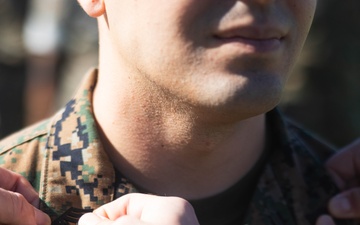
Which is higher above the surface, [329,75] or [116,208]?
[116,208]

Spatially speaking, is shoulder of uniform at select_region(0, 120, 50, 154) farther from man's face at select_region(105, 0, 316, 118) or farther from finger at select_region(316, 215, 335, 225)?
finger at select_region(316, 215, 335, 225)

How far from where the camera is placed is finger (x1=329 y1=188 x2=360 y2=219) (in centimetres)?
306

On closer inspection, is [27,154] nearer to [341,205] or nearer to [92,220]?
[92,220]

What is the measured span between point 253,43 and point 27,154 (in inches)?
35.1

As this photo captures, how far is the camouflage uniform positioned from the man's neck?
0.07 m

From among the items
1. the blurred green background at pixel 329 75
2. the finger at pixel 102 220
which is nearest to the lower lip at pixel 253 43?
the finger at pixel 102 220

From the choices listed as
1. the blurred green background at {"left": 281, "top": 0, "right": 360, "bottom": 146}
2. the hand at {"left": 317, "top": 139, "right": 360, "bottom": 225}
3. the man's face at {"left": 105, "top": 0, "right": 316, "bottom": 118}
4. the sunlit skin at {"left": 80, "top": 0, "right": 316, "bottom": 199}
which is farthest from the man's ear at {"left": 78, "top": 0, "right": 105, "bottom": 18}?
the blurred green background at {"left": 281, "top": 0, "right": 360, "bottom": 146}

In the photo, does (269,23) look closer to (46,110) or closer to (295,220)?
(295,220)

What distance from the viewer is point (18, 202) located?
2.59m

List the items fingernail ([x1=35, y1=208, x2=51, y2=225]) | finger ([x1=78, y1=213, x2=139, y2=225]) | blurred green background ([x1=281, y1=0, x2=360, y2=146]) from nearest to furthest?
finger ([x1=78, y1=213, x2=139, y2=225]) → fingernail ([x1=35, y1=208, x2=51, y2=225]) → blurred green background ([x1=281, y1=0, x2=360, y2=146])

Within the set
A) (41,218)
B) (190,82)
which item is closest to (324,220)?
(190,82)

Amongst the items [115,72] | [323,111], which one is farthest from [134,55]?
[323,111]

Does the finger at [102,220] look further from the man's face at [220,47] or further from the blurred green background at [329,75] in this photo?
the blurred green background at [329,75]

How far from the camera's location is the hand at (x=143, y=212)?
7.94ft
